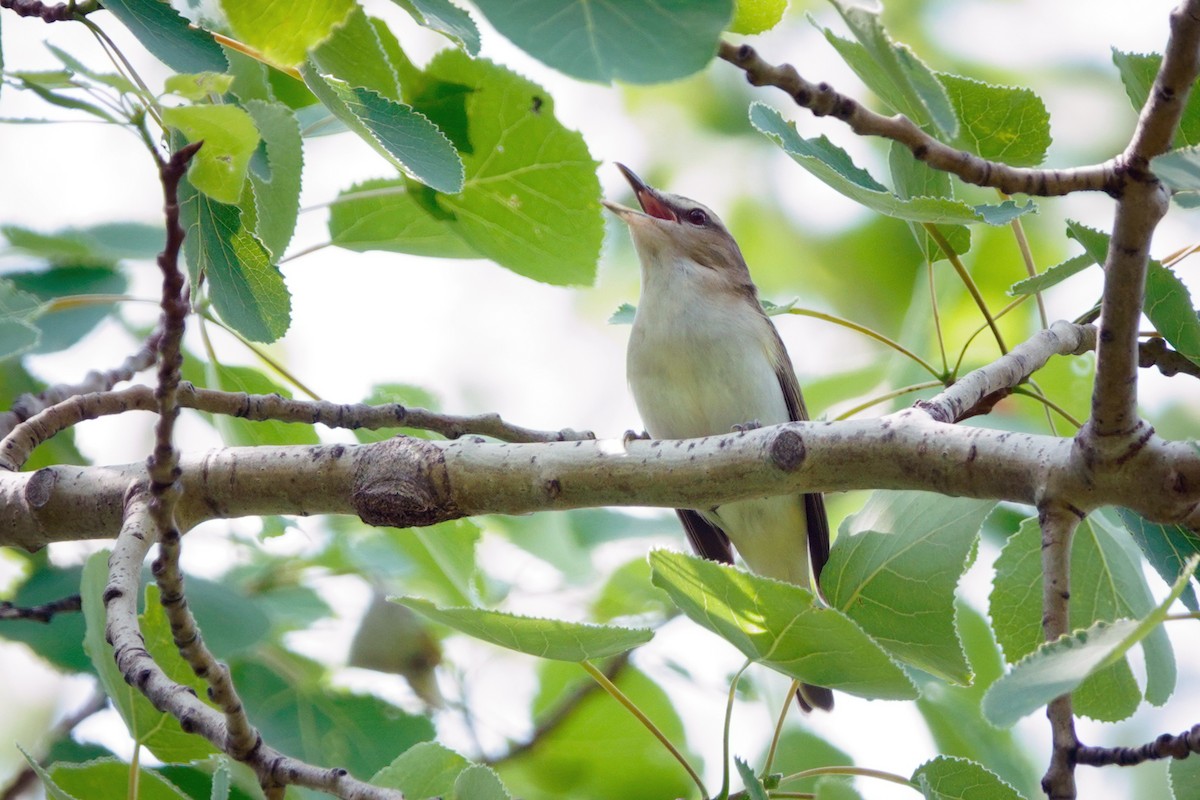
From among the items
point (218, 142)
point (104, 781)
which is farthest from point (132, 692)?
point (218, 142)

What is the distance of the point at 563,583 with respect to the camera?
16.3 ft

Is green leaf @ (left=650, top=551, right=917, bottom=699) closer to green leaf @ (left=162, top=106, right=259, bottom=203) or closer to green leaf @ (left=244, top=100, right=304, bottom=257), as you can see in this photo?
green leaf @ (left=162, top=106, right=259, bottom=203)

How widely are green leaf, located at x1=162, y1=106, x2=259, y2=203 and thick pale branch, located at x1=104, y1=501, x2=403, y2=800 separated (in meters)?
0.94

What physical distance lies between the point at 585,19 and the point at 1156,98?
928mm

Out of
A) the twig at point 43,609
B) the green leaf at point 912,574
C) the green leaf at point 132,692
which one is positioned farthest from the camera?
the twig at point 43,609

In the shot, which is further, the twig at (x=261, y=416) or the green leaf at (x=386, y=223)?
the green leaf at (x=386, y=223)

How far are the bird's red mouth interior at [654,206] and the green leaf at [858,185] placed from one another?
324 centimetres

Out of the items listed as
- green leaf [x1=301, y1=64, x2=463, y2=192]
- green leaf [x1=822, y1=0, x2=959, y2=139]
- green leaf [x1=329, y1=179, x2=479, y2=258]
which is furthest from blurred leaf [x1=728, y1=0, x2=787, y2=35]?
green leaf [x1=329, y1=179, x2=479, y2=258]

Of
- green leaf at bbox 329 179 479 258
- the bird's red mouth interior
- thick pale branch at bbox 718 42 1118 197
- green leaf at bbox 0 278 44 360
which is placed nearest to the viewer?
thick pale branch at bbox 718 42 1118 197

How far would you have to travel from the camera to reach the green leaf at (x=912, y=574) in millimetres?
2496

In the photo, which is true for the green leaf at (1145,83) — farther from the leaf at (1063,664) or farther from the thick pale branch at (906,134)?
the leaf at (1063,664)

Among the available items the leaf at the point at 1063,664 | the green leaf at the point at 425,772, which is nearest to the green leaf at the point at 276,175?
the green leaf at the point at 425,772

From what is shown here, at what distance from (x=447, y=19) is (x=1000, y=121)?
130 centimetres

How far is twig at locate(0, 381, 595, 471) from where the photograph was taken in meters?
3.10
